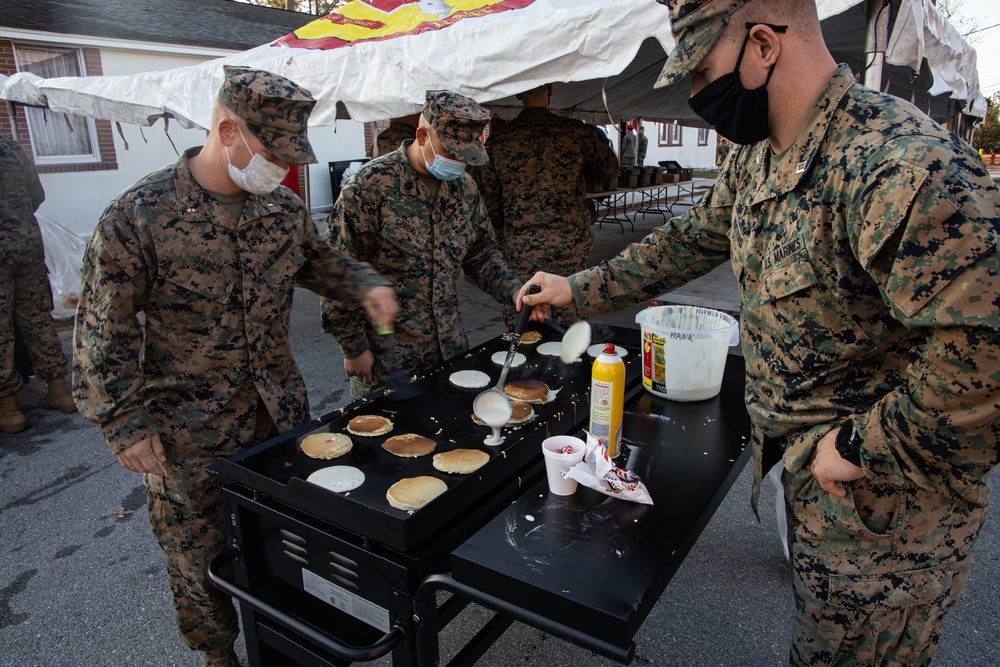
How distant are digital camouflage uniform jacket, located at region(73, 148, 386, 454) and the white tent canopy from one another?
2.30m

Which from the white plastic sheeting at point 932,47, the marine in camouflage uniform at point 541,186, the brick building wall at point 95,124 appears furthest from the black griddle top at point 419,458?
the brick building wall at point 95,124

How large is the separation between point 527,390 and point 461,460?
508mm

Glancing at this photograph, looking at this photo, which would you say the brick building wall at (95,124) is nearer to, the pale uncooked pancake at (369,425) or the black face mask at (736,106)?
the pale uncooked pancake at (369,425)

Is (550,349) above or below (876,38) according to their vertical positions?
below

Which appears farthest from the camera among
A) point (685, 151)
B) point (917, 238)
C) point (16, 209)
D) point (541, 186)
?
point (685, 151)

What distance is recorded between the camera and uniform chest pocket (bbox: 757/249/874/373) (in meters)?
1.28

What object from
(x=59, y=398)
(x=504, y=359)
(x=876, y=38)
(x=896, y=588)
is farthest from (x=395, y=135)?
(x=896, y=588)

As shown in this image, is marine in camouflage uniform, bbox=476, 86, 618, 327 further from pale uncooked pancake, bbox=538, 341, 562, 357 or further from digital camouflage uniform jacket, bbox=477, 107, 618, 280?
pale uncooked pancake, bbox=538, 341, 562, 357

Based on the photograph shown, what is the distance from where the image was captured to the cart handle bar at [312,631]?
4.26ft

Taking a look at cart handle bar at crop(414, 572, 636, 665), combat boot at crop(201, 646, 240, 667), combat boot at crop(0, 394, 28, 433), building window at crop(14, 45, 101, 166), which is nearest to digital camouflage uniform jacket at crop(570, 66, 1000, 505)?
cart handle bar at crop(414, 572, 636, 665)

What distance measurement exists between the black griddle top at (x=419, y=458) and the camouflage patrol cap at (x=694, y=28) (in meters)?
1.01

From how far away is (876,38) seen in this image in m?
3.37

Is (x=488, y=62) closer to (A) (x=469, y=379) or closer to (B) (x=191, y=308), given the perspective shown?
(A) (x=469, y=379)

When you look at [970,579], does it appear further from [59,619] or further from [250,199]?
[59,619]
